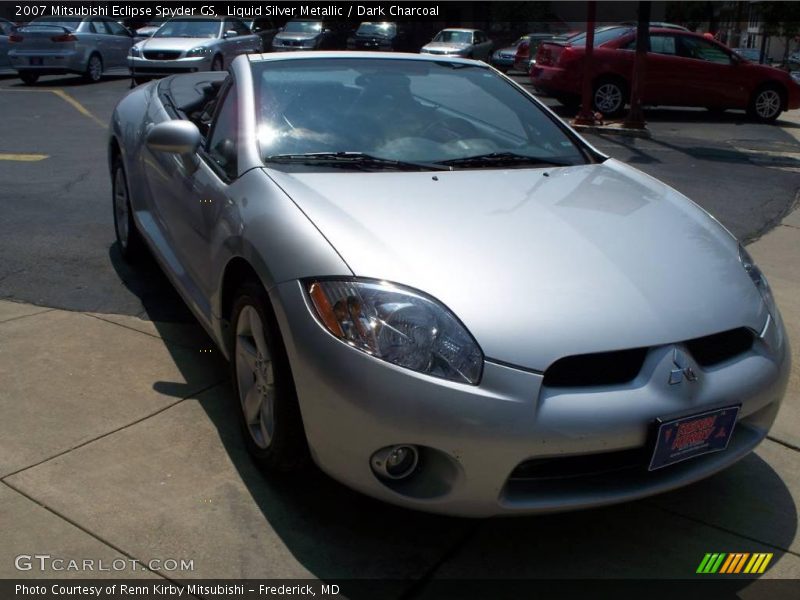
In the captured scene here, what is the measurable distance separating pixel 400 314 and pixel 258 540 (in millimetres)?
881

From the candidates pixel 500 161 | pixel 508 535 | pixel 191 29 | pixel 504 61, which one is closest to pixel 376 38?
pixel 504 61

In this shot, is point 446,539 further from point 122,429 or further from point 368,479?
point 122,429

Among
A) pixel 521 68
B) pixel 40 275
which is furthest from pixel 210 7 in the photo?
pixel 40 275

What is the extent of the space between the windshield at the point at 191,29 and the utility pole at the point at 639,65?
32.8 ft

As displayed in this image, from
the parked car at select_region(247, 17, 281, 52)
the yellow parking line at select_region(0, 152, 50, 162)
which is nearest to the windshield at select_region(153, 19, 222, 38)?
the parked car at select_region(247, 17, 281, 52)

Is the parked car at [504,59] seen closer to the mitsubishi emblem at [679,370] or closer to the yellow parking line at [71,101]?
the yellow parking line at [71,101]

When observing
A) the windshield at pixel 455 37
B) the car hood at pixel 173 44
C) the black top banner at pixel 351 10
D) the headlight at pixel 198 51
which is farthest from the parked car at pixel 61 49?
the windshield at pixel 455 37

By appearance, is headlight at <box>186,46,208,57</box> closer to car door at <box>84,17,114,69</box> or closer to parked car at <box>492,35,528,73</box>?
car door at <box>84,17,114,69</box>

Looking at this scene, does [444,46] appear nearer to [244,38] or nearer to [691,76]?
[244,38]

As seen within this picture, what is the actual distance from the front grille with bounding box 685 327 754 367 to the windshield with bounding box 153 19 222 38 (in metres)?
17.9

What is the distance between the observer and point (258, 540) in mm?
2922

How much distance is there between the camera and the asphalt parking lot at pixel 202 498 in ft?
9.39

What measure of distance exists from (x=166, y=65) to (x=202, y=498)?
53.3 ft

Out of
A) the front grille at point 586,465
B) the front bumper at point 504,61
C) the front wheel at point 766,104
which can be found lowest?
the front bumper at point 504,61
